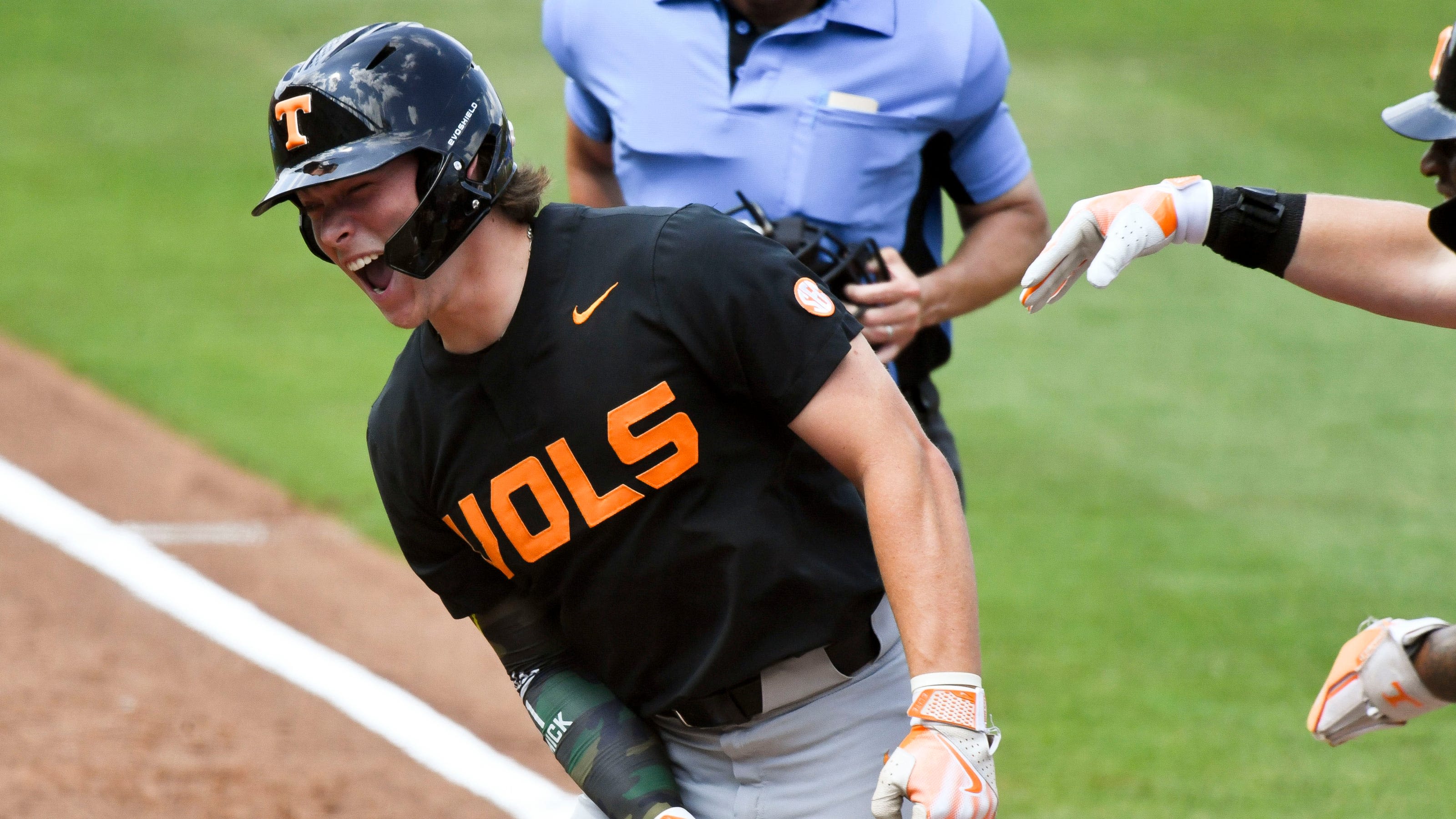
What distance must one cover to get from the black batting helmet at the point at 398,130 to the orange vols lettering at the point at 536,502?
398 mm

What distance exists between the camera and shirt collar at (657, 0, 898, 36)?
3.65 m

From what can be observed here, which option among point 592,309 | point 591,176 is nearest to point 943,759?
point 592,309

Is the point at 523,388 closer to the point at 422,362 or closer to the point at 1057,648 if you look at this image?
the point at 422,362

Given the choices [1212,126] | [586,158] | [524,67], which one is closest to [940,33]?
[586,158]

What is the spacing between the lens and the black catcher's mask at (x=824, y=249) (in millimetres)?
3523

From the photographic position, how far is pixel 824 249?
3596 mm

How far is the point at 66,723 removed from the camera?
17.3ft

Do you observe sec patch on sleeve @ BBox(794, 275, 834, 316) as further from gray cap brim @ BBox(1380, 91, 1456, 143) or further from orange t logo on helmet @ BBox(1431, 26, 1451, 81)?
orange t logo on helmet @ BBox(1431, 26, 1451, 81)

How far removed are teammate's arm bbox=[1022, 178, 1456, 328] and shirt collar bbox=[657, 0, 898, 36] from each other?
2.89 feet

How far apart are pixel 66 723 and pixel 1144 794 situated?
142 inches

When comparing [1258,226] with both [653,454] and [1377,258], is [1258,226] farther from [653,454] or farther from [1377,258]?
[653,454]

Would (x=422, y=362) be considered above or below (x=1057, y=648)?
above

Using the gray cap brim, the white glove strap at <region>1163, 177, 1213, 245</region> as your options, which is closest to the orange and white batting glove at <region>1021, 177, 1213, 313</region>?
the white glove strap at <region>1163, 177, 1213, 245</region>

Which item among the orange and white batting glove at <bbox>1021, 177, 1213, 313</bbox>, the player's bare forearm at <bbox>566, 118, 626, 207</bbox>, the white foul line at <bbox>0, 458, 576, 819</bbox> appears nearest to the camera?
the orange and white batting glove at <bbox>1021, 177, 1213, 313</bbox>
